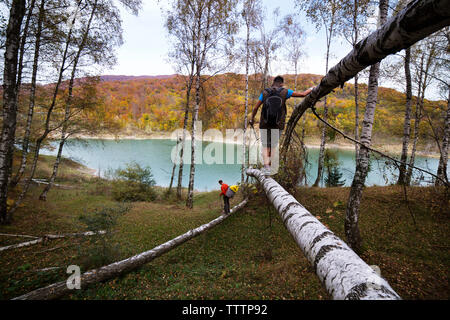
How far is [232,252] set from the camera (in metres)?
6.41

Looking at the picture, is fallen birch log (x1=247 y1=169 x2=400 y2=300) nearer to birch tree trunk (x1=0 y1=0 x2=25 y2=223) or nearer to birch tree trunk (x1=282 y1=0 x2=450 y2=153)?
birch tree trunk (x1=282 y1=0 x2=450 y2=153)

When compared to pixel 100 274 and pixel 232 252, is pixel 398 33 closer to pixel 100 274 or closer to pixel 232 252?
pixel 100 274

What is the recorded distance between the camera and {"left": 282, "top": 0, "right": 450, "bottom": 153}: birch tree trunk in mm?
748

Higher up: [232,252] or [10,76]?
[10,76]

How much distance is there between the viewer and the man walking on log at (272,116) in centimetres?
297

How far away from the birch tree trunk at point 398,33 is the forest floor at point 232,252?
1895mm

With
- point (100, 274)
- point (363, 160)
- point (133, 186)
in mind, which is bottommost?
point (133, 186)

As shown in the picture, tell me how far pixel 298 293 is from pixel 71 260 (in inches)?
227

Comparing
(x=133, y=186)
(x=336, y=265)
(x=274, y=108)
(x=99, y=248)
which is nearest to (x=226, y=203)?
(x=99, y=248)

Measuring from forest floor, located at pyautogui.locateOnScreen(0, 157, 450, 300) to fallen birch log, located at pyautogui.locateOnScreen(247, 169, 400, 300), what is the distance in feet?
3.77

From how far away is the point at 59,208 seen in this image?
32.9 ft

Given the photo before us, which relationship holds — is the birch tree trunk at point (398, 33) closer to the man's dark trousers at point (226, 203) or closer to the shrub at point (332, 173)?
the man's dark trousers at point (226, 203)

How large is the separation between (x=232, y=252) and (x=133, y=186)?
11815 millimetres

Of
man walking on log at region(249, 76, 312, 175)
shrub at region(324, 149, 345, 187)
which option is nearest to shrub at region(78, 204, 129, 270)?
man walking on log at region(249, 76, 312, 175)
